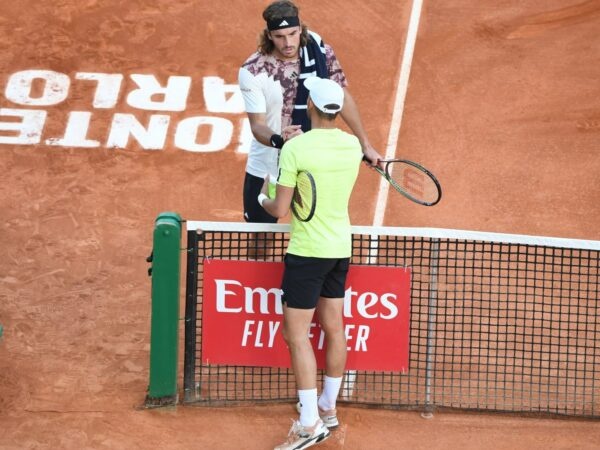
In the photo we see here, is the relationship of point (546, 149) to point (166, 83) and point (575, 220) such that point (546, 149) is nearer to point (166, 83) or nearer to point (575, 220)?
point (575, 220)

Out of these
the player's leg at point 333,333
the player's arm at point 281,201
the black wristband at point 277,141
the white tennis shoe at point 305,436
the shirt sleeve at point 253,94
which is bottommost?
the white tennis shoe at point 305,436

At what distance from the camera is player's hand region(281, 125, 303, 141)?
7.62 meters

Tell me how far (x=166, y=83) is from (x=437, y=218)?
4.14 meters

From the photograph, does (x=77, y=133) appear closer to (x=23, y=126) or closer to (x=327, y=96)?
(x=23, y=126)

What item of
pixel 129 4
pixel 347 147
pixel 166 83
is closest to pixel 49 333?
pixel 347 147

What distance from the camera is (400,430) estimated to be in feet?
24.7

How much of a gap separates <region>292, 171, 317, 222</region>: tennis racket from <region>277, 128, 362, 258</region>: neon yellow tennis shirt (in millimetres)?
48

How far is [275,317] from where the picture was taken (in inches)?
294

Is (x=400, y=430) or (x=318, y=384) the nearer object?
(x=400, y=430)

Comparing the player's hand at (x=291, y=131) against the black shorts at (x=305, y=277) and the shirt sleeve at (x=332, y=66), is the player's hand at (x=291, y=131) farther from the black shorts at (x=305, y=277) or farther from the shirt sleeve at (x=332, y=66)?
the black shorts at (x=305, y=277)

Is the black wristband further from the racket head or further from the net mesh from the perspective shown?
the racket head

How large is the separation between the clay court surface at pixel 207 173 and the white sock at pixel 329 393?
0.25m

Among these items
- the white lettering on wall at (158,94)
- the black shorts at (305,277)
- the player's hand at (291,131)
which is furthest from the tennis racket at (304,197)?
the white lettering on wall at (158,94)

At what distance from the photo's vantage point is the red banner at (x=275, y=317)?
7.39m
